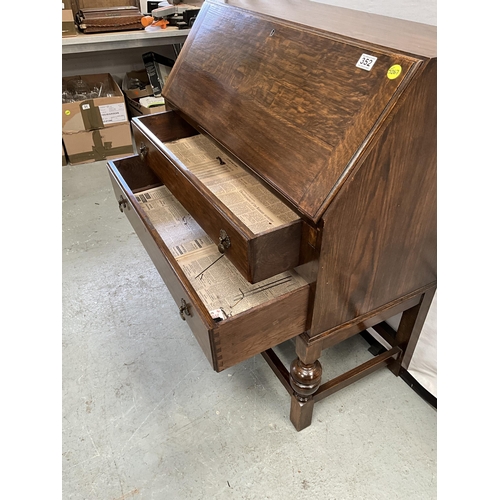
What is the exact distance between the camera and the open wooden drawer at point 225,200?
821mm

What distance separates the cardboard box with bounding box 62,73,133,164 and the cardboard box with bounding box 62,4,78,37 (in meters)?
0.39

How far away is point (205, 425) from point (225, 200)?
2.54 feet

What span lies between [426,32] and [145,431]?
54.7 inches

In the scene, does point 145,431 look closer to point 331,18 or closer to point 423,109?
point 423,109

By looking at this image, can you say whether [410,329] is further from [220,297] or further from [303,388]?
[220,297]

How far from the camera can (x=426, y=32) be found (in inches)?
36.4

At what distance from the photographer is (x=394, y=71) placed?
0.73 metres

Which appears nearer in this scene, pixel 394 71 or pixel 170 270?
pixel 394 71

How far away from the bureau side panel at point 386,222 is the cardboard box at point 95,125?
7.59ft

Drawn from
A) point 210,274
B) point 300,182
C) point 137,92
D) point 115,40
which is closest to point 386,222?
point 300,182

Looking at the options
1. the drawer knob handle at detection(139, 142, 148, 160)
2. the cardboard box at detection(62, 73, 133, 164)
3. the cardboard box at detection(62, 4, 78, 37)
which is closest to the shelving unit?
the cardboard box at detection(62, 4, 78, 37)

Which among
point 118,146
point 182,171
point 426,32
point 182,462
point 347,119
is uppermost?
point 426,32

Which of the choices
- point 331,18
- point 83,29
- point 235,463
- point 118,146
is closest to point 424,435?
point 235,463

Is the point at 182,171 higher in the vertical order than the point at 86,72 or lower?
higher
